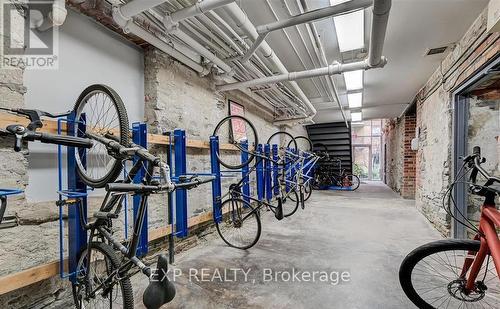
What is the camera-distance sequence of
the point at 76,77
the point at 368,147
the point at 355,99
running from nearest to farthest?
the point at 76,77, the point at 355,99, the point at 368,147

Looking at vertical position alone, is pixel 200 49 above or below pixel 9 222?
above

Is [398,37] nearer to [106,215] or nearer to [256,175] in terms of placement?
[256,175]

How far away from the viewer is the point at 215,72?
3061 mm

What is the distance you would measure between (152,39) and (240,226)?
6.90ft

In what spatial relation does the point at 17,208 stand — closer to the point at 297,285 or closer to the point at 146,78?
the point at 146,78

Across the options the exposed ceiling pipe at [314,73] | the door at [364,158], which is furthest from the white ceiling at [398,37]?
the door at [364,158]

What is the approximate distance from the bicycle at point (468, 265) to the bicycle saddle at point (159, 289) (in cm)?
147

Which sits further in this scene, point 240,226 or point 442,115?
point 442,115

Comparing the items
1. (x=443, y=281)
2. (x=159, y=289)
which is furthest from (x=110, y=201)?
(x=443, y=281)

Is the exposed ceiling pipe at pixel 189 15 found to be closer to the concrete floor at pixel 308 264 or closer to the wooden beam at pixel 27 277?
the wooden beam at pixel 27 277

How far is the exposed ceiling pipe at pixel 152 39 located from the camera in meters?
1.69

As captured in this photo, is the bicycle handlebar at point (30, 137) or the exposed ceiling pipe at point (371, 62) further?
the exposed ceiling pipe at point (371, 62)

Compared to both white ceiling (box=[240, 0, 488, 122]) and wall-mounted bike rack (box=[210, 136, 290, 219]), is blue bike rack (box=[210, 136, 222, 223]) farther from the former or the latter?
white ceiling (box=[240, 0, 488, 122])

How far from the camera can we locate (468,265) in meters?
1.38
